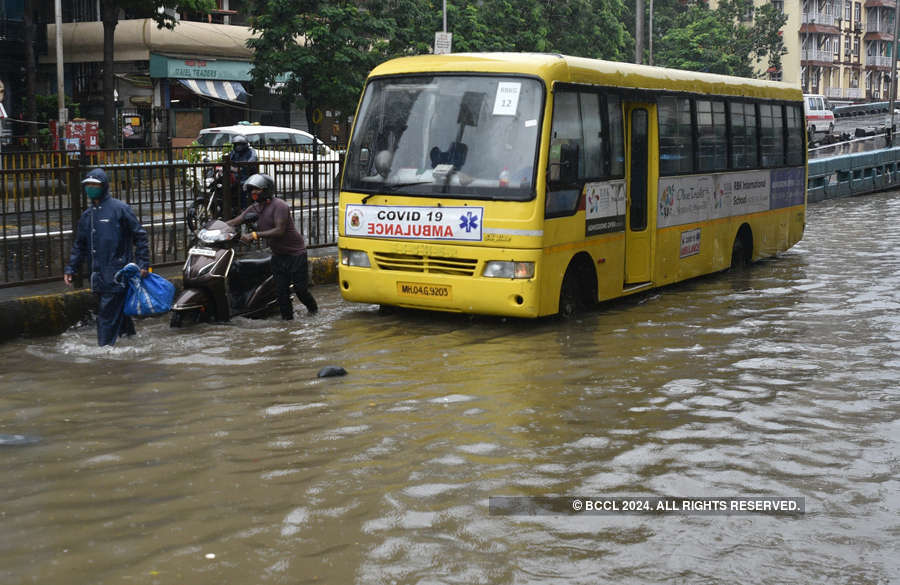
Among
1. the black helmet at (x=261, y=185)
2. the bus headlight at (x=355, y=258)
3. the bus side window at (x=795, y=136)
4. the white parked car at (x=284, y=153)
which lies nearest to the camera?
the black helmet at (x=261, y=185)

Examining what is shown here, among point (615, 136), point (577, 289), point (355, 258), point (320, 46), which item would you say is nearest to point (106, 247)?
point (355, 258)

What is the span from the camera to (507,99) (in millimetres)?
11148

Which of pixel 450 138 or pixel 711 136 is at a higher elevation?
pixel 711 136

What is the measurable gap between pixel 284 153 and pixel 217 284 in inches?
538

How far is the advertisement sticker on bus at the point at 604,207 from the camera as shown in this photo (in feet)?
39.1

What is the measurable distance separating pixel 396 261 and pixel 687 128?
185 inches

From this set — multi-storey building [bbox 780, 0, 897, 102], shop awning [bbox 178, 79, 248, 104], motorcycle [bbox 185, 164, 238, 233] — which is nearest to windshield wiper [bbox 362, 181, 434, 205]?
motorcycle [bbox 185, 164, 238, 233]

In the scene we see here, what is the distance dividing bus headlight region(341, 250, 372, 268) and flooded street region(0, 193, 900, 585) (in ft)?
1.94

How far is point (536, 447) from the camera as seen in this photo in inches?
281

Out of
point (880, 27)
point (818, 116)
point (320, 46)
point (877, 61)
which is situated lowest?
point (818, 116)

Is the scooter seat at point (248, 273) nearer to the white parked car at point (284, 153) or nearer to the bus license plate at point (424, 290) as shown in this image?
the bus license plate at point (424, 290)

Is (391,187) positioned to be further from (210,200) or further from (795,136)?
(795,136)

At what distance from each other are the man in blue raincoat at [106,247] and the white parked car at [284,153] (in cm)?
382

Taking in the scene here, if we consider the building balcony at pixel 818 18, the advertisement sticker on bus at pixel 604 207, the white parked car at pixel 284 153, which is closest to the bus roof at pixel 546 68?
the advertisement sticker on bus at pixel 604 207
